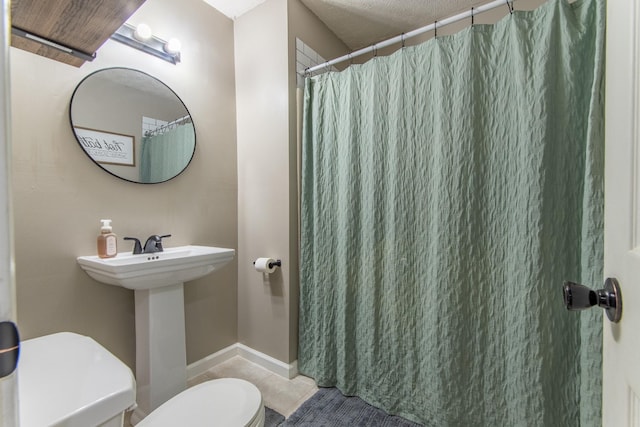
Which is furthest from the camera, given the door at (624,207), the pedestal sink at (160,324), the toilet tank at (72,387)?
the pedestal sink at (160,324)

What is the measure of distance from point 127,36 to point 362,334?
2.09 metres

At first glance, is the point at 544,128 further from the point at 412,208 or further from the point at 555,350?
the point at 555,350

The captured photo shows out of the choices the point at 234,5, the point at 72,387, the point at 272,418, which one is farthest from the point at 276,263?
the point at 234,5

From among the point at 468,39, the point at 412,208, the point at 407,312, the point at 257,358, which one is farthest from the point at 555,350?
the point at 257,358

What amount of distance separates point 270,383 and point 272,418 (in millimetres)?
308

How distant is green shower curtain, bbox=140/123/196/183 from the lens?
1.56 metres

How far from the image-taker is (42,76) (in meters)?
1.22

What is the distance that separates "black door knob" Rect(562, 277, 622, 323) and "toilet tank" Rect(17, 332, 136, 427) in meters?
1.06

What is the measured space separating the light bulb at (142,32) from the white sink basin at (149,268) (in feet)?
3.83

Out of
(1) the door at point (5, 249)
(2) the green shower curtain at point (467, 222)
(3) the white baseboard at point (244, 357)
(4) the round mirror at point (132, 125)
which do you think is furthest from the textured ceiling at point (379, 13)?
(3) the white baseboard at point (244, 357)

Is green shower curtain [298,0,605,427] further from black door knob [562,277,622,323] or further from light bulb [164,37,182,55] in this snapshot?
light bulb [164,37,182,55]

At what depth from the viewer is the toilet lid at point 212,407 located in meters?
0.97

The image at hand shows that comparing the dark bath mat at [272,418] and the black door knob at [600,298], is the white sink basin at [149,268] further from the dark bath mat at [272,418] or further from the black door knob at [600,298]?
the black door knob at [600,298]

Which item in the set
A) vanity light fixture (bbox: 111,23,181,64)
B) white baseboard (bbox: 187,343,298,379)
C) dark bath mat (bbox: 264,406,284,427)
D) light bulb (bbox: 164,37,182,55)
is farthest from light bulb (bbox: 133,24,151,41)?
dark bath mat (bbox: 264,406,284,427)
